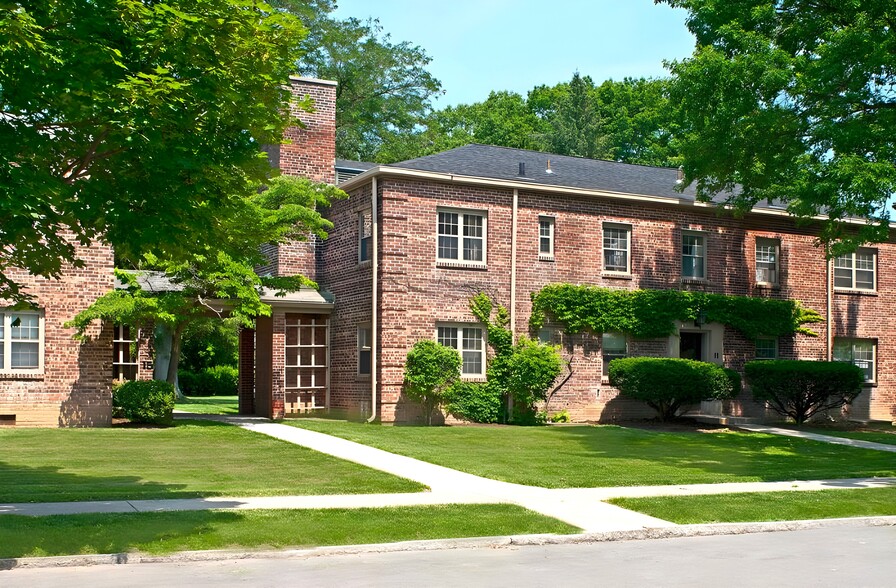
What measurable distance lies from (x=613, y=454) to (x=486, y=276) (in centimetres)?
846

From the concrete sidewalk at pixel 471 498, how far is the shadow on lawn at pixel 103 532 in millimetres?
597

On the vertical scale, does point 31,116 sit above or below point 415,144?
below

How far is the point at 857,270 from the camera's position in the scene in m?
34.4

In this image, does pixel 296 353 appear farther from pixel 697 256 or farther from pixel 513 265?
pixel 697 256

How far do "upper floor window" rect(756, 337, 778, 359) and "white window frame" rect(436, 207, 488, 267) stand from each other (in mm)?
9817

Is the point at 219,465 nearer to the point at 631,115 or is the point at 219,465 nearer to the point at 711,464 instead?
the point at 711,464

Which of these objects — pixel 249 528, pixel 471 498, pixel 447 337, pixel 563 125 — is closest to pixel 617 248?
pixel 447 337

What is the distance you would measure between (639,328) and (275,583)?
22.1m

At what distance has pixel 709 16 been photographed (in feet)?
81.4

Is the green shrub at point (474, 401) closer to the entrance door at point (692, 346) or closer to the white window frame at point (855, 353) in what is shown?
the entrance door at point (692, 346)

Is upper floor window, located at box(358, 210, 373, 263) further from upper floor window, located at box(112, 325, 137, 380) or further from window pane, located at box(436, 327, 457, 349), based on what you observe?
upper floor window, located at box(112, 325, 137, 380)

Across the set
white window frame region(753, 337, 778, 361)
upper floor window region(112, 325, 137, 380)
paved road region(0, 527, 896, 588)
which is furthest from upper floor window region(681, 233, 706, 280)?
paved road region(0, 527, 896, 588)

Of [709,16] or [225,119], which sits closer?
[225,119]

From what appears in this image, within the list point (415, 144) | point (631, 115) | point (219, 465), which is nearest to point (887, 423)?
Result: point (219, 465)
